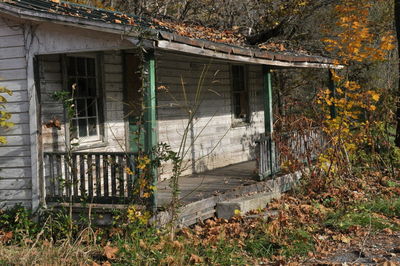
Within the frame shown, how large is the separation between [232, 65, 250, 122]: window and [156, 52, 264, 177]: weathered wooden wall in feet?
0.64

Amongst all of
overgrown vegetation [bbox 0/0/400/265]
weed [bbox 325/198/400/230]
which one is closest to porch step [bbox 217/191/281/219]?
overgrown vegetation [bbox 0/0/400/265]

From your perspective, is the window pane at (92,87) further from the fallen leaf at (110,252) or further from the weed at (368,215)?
the weed at (368,215)

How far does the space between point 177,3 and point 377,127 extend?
9789 mm

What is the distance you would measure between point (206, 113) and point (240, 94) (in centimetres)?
221

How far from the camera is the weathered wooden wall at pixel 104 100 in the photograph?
895cm

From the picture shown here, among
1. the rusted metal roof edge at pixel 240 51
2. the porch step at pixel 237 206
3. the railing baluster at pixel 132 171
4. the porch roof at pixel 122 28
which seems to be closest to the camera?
the porch roof at pixel 122 28

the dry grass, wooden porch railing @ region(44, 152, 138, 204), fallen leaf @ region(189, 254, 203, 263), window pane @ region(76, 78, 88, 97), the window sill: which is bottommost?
fallen leaf @ region(189, 254, 203, 263)

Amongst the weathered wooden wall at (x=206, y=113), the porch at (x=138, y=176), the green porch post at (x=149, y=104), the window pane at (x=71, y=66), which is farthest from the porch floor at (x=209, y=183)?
the window pane at (x=71, y=66)

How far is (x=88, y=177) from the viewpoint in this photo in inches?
328

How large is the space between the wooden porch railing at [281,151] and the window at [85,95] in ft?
10.6

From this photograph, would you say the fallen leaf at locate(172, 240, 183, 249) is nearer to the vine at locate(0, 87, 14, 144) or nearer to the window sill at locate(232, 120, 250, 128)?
the vine at locate(0, 87, 14, 144)

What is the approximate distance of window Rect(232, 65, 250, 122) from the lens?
1489 centimetres

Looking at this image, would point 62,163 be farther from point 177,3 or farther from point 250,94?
point 177,3

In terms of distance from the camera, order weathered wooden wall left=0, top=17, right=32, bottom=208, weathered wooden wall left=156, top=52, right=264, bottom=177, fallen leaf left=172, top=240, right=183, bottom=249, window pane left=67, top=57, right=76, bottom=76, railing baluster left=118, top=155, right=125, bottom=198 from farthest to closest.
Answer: weathered wooden wall left=156, top=52, right=264, bottom=177, window pane left=67, top=57, right=76, bottom=76, weathered wooden wall left=0, top=17, right=32, bottom=208, railing baluster left=118, top=155, right=125, bottom=198, fallen leaf left=172, top=240, right=183, bottom=249
